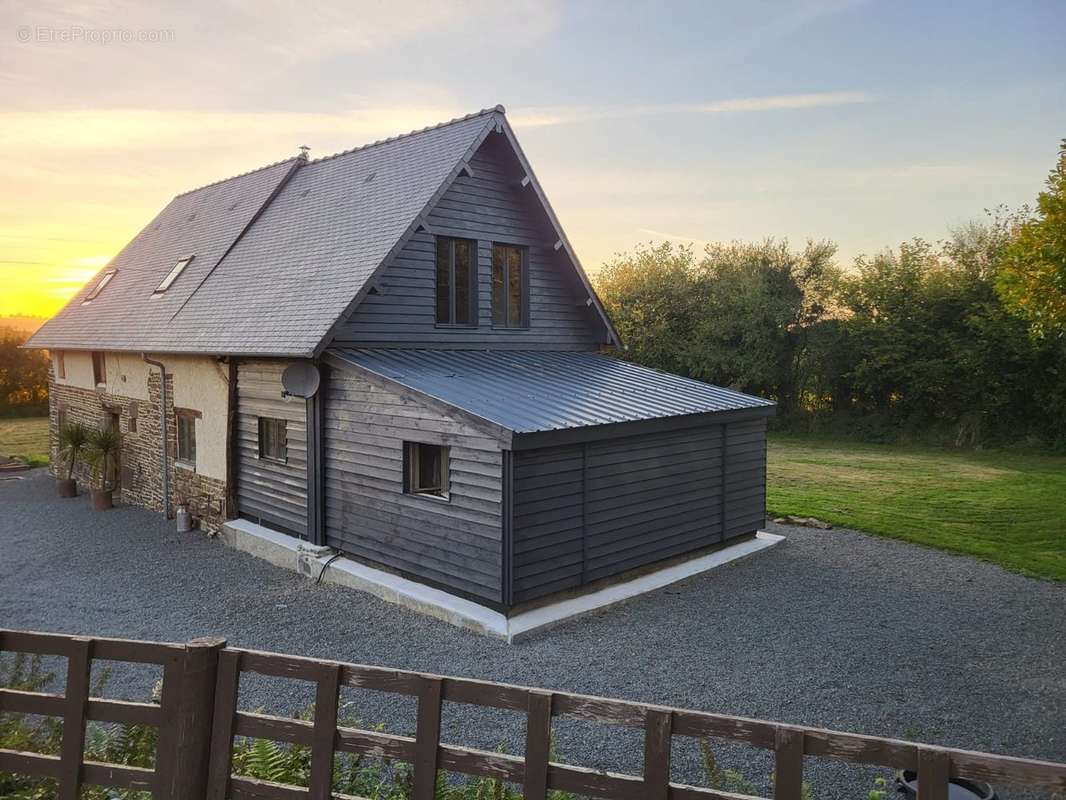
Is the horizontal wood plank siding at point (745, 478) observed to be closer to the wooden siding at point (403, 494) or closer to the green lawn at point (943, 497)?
the green lawn at point (943, 497)

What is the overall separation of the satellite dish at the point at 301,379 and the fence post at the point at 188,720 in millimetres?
7971

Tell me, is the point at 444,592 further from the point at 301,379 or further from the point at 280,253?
the point at 280,253

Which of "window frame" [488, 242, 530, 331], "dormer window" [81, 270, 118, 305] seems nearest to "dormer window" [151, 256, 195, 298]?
"dormer window" [81, 270, 118, 305]

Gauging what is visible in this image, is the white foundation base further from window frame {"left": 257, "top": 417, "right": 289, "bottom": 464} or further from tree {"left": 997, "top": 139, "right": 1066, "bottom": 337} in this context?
tree {"left": 997, "top": 139, "right": 1066, "bottom": 337}

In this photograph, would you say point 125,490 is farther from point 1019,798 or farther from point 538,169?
point 1019,798

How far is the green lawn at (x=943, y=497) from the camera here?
1333cm

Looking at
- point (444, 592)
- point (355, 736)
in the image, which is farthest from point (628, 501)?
point (355, 736)

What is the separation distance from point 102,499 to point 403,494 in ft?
33.3

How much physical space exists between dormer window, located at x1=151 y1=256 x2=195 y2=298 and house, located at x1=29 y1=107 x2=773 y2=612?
10 centimetres

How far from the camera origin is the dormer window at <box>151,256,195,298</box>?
56.9ft

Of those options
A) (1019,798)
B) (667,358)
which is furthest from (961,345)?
(1019,798)

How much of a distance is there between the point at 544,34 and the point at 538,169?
2456 mm

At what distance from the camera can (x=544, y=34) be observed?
14.0 meters

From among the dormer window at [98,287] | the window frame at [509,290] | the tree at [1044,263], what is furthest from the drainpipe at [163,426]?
the tree at [1044,263]
